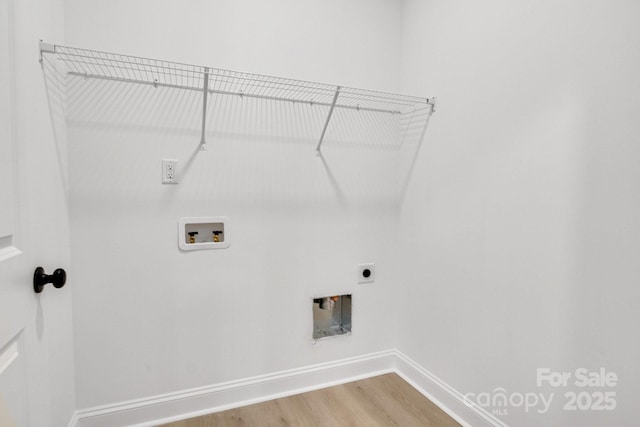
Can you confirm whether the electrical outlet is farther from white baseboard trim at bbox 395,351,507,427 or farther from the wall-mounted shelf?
white baseboard trim at bbox 395,351,507,427

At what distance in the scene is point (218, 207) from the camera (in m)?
1.67

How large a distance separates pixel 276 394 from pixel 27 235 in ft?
4.72

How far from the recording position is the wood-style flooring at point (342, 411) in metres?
1.62

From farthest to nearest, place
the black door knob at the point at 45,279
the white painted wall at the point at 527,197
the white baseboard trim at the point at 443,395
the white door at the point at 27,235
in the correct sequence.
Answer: the white baseboard trim at the point at 443,395 < the white painted wall at the point at 527,197 < the black door knob at the point at 45,279 < the white door at the point at 27,235

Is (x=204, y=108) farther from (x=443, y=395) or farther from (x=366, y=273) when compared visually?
(x=443, y=395)

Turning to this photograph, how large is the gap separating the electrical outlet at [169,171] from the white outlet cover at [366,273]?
117cm

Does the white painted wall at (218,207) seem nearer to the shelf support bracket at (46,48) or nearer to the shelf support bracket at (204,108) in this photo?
the shelf support bracket at (204,108)

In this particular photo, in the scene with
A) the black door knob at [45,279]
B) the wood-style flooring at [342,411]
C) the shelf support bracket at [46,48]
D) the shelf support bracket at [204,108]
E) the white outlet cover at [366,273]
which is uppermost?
the shelf support bracket at [46,48]

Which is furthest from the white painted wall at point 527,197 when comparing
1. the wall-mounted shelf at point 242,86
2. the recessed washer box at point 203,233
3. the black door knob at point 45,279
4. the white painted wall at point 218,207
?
the black door knob at point 45,279

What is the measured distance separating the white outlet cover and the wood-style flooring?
63 centimetres

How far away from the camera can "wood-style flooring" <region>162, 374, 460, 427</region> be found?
1.62m

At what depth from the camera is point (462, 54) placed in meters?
1.63

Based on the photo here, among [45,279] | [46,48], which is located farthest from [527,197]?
[46,48]

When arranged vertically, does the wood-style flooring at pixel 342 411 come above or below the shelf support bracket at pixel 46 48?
below
